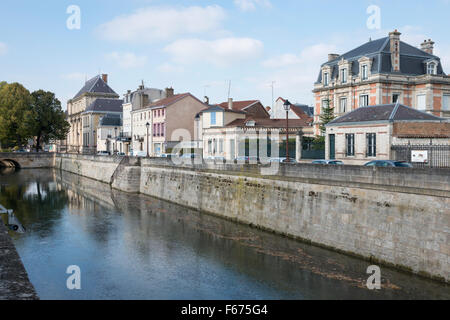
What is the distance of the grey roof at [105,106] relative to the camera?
91.9 meters

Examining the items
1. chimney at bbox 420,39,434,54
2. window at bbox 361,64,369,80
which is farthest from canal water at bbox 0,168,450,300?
chimney at bbox 420,39,434,54

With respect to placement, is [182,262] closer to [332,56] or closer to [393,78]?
[393,78]

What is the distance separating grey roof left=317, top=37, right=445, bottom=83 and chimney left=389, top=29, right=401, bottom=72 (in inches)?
12.0

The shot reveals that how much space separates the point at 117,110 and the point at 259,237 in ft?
244

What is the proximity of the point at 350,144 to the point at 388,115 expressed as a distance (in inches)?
153

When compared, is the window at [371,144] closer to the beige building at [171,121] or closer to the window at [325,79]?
the window at [325,79]

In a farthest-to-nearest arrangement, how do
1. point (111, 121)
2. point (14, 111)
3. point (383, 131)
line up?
1. point (111, 121)
2. point (14, 111)
3. point (383, 131)

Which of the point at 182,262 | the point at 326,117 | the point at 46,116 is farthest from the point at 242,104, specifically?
the point at 182,262

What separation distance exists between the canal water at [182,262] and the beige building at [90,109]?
61.2 meters

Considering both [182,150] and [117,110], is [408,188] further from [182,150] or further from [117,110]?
[117,110]

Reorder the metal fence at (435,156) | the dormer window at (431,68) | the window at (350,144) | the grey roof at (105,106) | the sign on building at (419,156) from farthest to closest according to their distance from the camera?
the grey roof at (105,106) < the dormer window at (431,68) < the window at (350,144) < the sign on building at (419,156) < the metal fence at (435,156)

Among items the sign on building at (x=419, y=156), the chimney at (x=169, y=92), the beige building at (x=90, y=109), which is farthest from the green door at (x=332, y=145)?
the beige building at (x=90, y=109)

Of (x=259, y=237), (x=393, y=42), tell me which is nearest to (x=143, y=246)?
(x=259, y=237)

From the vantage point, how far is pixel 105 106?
92750 millimetres
